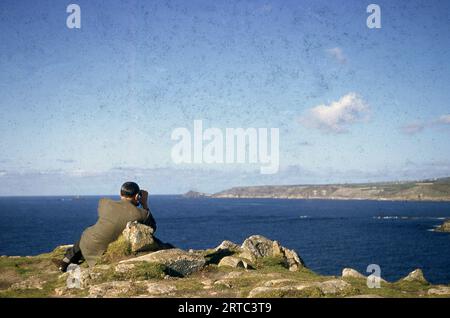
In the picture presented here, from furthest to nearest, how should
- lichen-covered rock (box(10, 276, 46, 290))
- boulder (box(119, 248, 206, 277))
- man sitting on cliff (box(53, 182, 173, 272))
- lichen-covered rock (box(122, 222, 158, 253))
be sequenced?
man sitting on cliff (box(53, 182, 173, 272)) < lichen-covered rock (box(122, 222, 158, 253)) < boulder (box(119, 248, 206, 277)) < lichen-covered rock (box(10, 276, 46, 290))

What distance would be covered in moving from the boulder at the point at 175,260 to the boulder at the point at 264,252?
184 inches

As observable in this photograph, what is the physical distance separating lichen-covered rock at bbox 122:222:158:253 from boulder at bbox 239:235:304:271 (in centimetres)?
589

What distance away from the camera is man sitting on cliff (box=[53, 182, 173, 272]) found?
15469 millimetres

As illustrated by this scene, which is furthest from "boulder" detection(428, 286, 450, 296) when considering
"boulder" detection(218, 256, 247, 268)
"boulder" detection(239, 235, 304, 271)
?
"boulder" detection(218, 256, 247, 268)

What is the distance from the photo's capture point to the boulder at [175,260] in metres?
14.4

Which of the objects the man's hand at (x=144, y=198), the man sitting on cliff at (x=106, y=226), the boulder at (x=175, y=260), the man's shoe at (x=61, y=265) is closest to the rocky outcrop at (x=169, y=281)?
the boulder at (x=175, y=260)

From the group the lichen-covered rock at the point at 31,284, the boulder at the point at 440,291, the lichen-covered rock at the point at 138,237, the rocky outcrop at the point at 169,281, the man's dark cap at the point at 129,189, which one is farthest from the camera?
the man's dark cap at the point at 129,189

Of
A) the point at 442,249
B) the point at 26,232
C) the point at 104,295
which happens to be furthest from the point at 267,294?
the point at 26,232

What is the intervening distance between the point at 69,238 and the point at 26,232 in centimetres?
2621

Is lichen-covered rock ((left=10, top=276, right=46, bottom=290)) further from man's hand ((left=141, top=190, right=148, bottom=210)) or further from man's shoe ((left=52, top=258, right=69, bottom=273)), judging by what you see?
man's hand ((left=141, top=190, right=148, bottom=210))

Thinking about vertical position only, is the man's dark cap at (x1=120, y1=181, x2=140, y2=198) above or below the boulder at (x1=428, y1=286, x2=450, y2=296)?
above

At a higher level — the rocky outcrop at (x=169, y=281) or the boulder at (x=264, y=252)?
the rocky outcrop at (x=169, y=281)

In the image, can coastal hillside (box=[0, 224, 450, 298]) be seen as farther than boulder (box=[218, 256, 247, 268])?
No

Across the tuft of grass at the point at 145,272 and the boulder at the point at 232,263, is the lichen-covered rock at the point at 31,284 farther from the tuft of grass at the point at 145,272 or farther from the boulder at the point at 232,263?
the boulder at the point at 232,263
